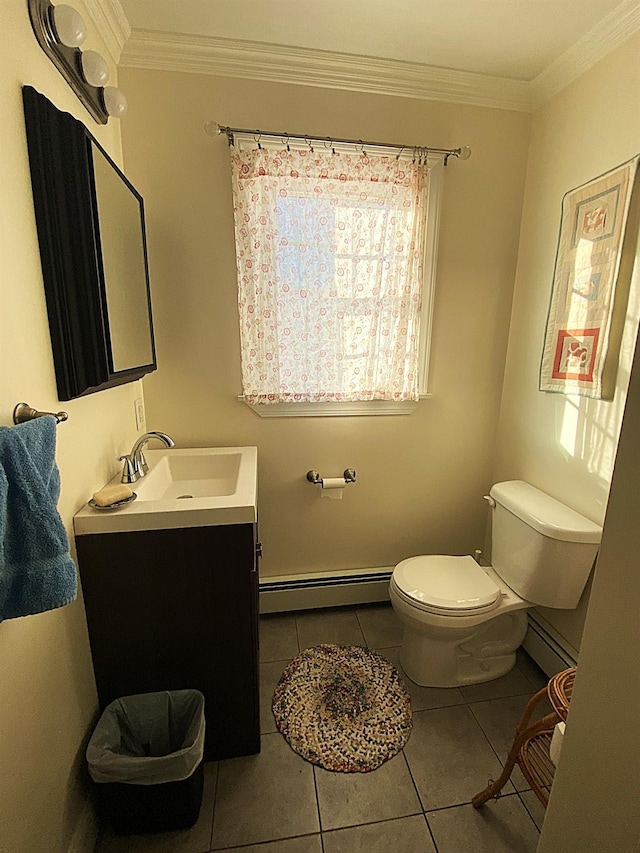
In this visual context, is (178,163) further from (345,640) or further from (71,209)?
(345,640)

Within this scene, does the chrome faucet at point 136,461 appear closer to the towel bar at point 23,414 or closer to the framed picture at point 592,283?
the towel bar at point 23,414

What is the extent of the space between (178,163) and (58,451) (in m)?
1.25

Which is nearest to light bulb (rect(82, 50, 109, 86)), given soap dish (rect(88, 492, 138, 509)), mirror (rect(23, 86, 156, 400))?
mirror (rect(23, 86, 156, 400))

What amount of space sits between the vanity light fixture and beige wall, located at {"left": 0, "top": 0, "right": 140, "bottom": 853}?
26mm

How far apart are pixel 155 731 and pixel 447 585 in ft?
3.75

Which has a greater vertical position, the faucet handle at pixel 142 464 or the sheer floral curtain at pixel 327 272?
the sheer floral curtain at pixel 327 272

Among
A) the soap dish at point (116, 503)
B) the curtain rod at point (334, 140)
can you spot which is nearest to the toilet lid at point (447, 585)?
the soap dish at point (116, 503)

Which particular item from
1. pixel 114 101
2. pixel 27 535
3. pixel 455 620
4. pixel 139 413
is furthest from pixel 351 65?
pixel 455 620

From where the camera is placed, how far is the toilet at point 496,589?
1470 millimetres

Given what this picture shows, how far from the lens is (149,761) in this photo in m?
1.04

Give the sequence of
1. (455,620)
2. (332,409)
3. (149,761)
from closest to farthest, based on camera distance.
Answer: (149,761), (455,620), (332,409)

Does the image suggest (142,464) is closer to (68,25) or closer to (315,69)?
Result: (68,25)

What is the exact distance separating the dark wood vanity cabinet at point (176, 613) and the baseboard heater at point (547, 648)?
1.24m

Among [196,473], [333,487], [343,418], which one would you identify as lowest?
[333,487]
